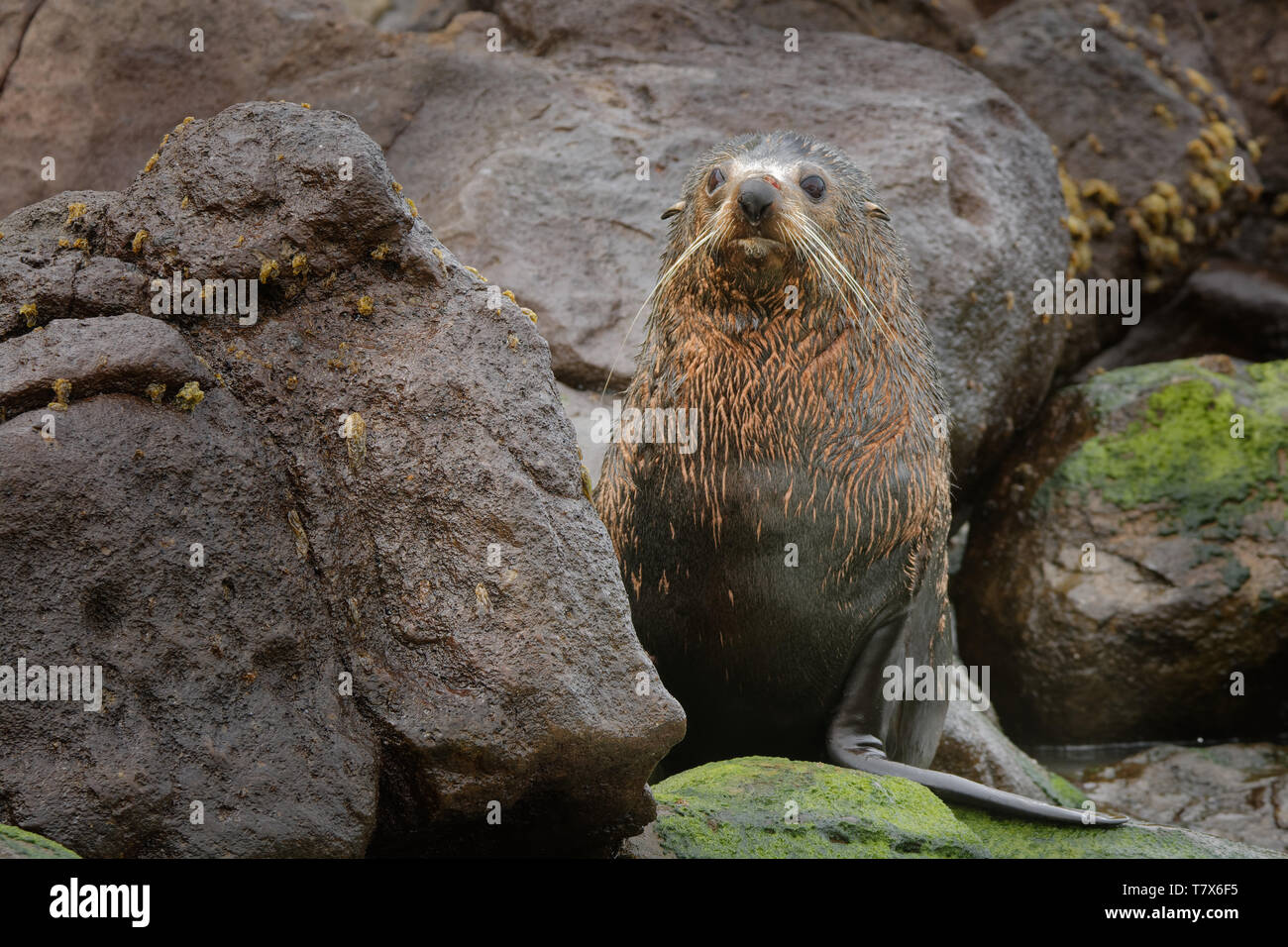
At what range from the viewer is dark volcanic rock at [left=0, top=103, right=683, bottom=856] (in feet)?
10.9

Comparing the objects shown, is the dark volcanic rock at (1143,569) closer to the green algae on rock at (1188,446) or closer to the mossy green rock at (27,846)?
the green algae on rock at (1188,446)

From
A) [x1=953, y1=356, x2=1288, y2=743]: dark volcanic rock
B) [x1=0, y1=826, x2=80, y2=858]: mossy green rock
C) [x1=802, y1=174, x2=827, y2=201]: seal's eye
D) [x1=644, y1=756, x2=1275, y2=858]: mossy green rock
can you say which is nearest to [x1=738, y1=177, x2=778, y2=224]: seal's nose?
[x1=802, y1=174, x2=827, y2=201]: seal's eye

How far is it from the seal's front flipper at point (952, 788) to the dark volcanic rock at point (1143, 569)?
3.36 m

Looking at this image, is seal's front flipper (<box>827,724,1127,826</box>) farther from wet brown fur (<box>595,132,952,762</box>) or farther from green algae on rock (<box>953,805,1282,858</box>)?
wet brown fur (<box>595,132,952,762</box>)

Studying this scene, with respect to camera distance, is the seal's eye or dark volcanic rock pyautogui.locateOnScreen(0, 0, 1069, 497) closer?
the seal's eye

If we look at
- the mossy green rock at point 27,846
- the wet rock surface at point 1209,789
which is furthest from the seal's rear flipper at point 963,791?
the mossy green rock at point 27,846

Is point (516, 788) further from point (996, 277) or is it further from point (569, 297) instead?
point (996, 277)

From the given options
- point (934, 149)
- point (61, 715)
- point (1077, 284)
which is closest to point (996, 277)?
point (934, 149)

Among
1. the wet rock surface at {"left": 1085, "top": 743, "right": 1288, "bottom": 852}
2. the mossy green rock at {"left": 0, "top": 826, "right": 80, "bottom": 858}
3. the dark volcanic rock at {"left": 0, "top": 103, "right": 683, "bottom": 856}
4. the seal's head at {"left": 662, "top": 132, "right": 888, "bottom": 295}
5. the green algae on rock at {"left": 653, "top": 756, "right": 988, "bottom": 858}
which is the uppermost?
the seal's head at {"left": 662, "top": 132, "right": 888, "bottom": 295}

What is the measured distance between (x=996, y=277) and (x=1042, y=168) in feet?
3.94

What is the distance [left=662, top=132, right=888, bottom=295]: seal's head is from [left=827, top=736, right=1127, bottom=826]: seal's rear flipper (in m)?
1.80

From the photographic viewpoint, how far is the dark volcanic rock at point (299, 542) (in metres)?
3.32

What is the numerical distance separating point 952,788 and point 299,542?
2608mm

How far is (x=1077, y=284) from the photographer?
9.73 m
